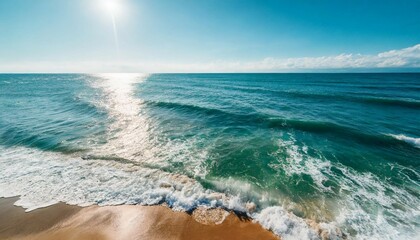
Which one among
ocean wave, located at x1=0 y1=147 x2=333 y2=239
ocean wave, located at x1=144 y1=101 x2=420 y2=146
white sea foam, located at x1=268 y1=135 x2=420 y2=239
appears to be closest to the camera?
white sea foam, located at x1=268 y1=135 x2=420 y2=239

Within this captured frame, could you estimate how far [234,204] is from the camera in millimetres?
7559

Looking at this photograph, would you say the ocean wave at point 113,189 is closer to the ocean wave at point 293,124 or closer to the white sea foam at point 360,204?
the white sea foam at point 360,204

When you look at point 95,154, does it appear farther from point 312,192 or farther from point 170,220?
point 312,192

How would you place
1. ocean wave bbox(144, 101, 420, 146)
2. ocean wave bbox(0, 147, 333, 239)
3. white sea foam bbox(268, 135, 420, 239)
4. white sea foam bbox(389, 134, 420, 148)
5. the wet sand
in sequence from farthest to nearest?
ocean wave bbox(144, 101, 420, 146)
white sea foam bbox(389, 134, 420, 148)
ocean wave bbox(0, 147, 333, 239)
white sea foam bbox(268, 135, 420, 239)
the wet sand

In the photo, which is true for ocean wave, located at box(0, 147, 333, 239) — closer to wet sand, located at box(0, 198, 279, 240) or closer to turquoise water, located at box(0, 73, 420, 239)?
turquoise water, located at box(0, 73, 420, 239)

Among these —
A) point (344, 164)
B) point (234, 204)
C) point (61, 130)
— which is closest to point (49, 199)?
point (234, 204)

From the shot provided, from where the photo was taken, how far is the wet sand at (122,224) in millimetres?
6277

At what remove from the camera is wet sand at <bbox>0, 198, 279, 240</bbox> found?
628cm

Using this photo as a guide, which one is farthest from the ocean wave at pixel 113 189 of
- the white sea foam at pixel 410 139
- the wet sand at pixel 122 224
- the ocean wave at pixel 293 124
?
the white sea foam at pixel 410 139

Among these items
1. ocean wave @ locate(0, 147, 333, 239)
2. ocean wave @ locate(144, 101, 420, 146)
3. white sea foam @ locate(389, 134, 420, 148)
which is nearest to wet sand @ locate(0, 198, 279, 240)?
ocean wave @ locate(0, 147, 333, 239)

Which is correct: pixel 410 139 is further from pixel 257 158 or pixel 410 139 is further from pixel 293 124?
pixel 257 158

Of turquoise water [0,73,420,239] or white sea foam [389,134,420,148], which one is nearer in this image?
turquoise water [0,73,420,239]

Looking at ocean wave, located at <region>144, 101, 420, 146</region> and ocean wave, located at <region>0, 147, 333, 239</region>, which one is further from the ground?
ocean wave, located at <region>144, 101, 420, 146</region>

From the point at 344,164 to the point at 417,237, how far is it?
469cm
